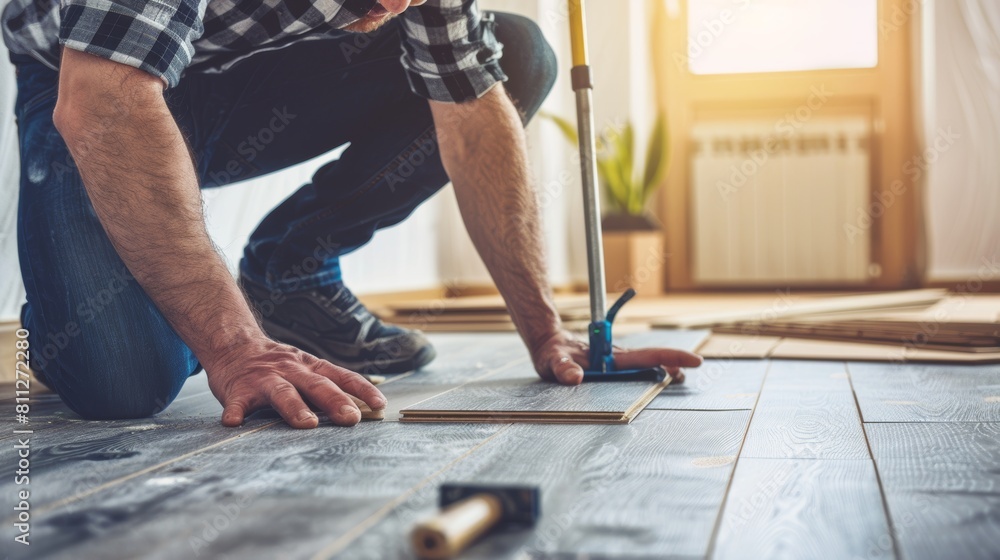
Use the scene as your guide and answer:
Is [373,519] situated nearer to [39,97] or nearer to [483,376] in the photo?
[483,376]

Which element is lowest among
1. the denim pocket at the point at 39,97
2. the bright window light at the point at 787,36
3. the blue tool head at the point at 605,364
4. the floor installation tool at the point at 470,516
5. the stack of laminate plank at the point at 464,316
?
the stack of laminate plank at the point at 464,316

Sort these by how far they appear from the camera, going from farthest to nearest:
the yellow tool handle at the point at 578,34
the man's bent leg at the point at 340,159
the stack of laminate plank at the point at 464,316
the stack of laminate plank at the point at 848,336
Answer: the stack of laminate plank at the point at 464,316 → the stack of laminate plank at the point at 848,336 → the man's bent leg at the point at 340,159 → the yellow tool handle at the point at 578,34

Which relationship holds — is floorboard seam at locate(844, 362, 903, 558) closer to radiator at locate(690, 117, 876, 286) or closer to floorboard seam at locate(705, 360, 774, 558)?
floorboard seam at locate(705, 360, 774, 558)

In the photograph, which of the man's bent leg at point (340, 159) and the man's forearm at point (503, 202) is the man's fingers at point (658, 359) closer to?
the man's forearm at point (503, 202)

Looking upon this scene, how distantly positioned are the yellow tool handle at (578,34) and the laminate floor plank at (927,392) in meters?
0.64

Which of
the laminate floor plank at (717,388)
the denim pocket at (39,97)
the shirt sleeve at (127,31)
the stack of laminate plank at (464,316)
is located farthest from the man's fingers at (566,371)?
the stack of laminate plank at (464,316)

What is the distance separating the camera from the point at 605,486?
786 mm

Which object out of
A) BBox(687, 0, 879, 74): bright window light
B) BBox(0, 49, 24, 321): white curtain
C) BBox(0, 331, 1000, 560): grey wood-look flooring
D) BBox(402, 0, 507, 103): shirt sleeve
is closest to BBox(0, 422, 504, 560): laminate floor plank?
BBox(0, 331, 1000, 560): grey wood-look flooring

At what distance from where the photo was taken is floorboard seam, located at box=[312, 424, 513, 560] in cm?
62

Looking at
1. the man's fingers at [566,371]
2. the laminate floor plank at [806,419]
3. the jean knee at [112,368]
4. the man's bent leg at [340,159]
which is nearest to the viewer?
the laminate floor plank at [806,419]

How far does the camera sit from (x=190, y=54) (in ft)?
3.77

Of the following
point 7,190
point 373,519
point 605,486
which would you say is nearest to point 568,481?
point 605,486

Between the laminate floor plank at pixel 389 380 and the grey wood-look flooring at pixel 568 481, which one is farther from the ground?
the grey wood-look flooring at pixel 568 481

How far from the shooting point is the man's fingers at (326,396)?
107 cm
